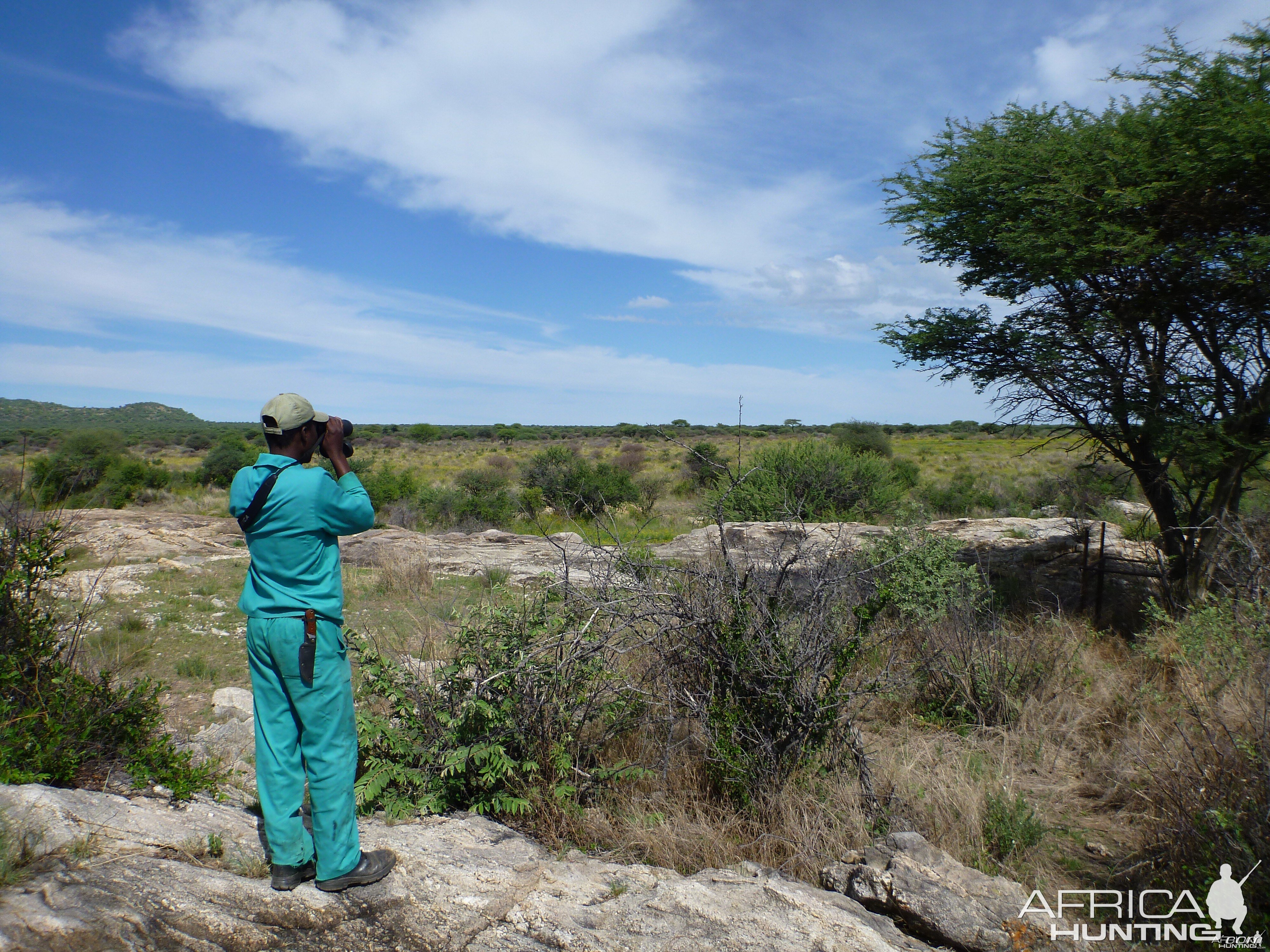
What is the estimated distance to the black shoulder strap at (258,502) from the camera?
3.00m

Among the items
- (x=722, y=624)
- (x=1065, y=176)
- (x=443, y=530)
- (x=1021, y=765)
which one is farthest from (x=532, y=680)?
(x=443, y=530)

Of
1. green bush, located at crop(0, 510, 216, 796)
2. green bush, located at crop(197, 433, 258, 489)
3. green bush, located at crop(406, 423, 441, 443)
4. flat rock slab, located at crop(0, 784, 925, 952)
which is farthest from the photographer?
green bush, located at crop(406, 423, 441, 443)

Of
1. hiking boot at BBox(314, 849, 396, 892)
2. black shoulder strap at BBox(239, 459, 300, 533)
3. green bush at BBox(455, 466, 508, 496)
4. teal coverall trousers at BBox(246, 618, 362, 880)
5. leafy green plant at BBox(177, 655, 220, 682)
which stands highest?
black shoulder strap at BBox(239, 459, 300, 533)

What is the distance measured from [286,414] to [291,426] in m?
0.06

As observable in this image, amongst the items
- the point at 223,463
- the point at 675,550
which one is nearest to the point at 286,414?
the point at 675,550

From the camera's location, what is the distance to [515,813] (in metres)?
4.12

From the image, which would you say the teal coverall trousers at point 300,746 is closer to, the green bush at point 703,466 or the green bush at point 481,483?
the green bush at point 703,466

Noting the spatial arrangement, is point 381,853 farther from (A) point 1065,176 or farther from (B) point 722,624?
(A) point 1065,176

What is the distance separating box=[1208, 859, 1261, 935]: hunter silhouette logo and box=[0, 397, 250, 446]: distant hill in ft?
158

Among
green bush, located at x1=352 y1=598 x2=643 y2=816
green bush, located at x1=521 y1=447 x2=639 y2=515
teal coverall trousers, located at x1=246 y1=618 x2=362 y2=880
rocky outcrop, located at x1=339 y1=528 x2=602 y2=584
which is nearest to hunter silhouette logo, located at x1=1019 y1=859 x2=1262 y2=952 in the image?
green bush, located at x1=352 y1=598 x2=643 y2=816

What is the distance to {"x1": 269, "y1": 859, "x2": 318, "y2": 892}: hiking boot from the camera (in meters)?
2.99

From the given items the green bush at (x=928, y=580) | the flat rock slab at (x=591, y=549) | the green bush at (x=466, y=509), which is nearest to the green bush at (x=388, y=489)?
the green bush at (x=466, y=509)

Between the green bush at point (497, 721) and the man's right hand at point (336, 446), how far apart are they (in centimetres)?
142

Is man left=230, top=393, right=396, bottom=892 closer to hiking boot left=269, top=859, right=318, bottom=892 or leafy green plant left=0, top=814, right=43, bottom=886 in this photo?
hiking boot left=269, top=859, right=318, bottom=892
